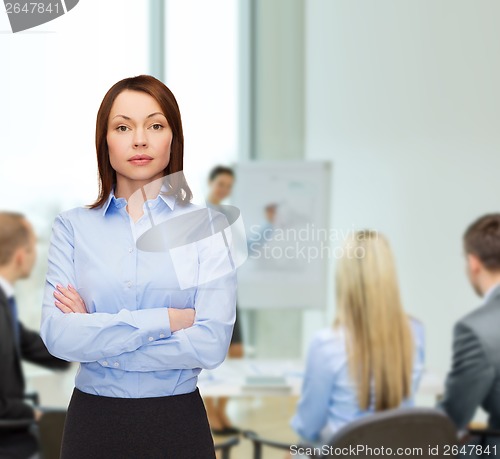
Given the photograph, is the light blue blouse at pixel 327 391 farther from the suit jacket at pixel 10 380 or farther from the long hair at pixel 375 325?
the suit jacket at pixel 10 380

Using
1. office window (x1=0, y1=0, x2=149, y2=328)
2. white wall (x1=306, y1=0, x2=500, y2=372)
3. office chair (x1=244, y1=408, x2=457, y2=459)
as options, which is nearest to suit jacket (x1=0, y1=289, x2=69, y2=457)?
office window (x1=0, y1=0, x2=149, y2=328)

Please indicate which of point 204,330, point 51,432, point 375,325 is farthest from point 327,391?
point 204,330

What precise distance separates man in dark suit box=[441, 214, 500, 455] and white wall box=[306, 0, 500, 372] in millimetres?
2587

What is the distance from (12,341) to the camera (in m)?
2.54

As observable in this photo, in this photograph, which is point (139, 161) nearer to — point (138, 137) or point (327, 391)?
point (138, 137)

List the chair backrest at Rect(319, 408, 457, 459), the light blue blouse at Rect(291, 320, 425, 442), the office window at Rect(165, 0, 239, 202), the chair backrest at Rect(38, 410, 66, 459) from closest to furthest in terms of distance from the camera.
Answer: the office window at Rect(165, 0, 239, 202), the chair backrest at Rect(319, 408, 457, 459), the light blue blouse at Rect(291, 320, 425, 442), the chair backrest at Rect(38, 410, 66, 459)

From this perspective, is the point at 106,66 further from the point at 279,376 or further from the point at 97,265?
the point at 279,376

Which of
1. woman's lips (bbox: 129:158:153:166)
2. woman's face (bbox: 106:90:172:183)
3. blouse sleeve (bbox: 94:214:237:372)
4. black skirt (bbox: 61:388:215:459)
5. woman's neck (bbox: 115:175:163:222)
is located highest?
woman's face (bbox: 106:90:172:183)

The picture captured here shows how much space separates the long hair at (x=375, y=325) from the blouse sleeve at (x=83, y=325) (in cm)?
144

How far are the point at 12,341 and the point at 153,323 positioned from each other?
1766 mm

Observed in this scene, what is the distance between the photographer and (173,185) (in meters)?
0.95

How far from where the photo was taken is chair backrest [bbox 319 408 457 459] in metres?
1.92

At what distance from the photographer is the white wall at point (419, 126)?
5082 millimetres

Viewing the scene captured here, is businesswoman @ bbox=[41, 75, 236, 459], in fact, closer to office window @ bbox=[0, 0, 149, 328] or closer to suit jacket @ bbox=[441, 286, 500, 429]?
office window @ bbox=[0, 0, 149, 328]
